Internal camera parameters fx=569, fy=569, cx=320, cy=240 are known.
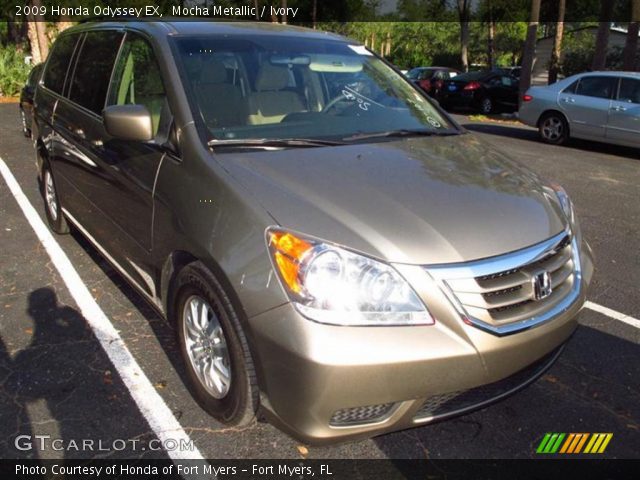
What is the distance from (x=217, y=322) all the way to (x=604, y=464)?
1868mm

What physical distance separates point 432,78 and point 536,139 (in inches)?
343

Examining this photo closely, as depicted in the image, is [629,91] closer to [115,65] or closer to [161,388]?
[115,65]

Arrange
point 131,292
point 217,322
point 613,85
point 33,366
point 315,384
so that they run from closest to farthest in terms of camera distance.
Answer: point 315,384 → point 217,322 → point 33,366 → point 131,292 → point 613,85

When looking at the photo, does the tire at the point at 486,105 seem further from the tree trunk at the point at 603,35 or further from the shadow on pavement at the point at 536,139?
the shadow on pavement at the point at 536,139

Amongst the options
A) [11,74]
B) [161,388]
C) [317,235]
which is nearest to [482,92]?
[11,74]

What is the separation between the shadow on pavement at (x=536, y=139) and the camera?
1086cm

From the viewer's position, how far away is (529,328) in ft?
7.66

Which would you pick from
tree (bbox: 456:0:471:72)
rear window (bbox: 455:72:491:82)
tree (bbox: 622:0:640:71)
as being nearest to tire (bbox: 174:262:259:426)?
tree (bbox: 622:0:640:71)

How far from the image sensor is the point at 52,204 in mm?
5199

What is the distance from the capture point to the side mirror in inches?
113

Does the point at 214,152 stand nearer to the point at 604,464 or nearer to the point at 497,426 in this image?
the point at 497,426

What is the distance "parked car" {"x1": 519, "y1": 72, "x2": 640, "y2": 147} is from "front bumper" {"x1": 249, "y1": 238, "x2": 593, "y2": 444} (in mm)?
9435

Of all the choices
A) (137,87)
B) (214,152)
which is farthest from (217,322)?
(137,87)

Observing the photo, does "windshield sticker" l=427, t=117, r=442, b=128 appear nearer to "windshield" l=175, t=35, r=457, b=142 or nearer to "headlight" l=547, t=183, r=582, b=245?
"windshield" l=175, t=35, r=457, b=142
